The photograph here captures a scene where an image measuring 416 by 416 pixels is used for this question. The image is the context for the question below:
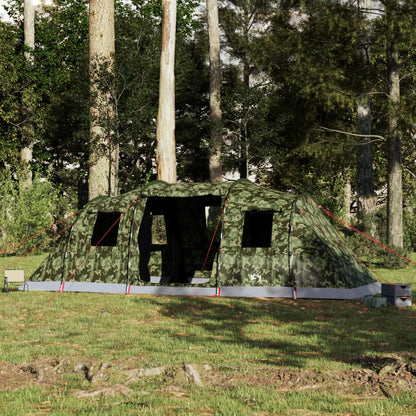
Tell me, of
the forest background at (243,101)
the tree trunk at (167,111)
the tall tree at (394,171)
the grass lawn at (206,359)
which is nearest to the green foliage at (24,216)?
the forest background at (243,101)

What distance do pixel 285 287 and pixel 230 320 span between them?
7.68 feet

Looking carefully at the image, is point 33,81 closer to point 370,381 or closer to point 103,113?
point 103,113

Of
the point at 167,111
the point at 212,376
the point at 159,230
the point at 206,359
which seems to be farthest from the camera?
the point at 167,111

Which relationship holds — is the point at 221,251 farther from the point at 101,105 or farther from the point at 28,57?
the point at 28,57

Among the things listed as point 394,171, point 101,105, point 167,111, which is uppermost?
point 101,105

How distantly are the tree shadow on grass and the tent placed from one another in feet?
1.39

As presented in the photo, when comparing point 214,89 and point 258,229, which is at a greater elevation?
point 214,89

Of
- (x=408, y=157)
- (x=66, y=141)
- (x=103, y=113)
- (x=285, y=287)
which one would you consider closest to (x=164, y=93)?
(x=103, y=113)

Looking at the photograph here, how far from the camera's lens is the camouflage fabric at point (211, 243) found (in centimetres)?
1178

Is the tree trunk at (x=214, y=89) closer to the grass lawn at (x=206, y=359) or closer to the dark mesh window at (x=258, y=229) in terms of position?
the dark mesh window at (x=258, y=229)

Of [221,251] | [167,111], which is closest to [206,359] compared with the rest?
[221,251]

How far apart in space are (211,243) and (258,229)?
2486 millimetres

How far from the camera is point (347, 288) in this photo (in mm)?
11570

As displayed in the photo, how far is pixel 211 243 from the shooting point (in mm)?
11188
